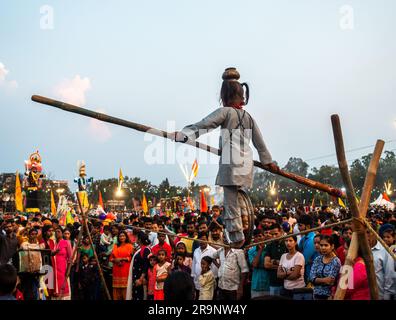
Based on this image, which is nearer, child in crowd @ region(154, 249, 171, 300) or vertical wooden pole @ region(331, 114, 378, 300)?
vertical wooden pole @ region(331, 114, 378, 300)

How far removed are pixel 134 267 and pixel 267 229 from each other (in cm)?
273

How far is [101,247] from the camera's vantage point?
38.9ft

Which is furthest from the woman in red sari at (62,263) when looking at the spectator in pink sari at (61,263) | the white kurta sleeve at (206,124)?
the white kurta sleeve at (206,124)

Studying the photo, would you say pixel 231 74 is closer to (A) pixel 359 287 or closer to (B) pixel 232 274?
(A) pixel 359 287

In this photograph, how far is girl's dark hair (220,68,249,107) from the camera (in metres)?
5.00

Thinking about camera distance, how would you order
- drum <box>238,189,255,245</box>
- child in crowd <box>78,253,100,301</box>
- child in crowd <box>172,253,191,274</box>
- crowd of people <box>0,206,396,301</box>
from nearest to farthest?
drum <box>238,189,255,245</box> < crowd of people <box>0,206,396,301</box> < child in crowd <box>172,253,191,274</box> < child in crowd <box>78,253,100,301</box>

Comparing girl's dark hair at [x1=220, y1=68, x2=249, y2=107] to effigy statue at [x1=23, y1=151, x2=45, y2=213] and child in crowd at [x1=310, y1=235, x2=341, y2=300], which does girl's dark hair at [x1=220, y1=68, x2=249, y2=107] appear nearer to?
child in crowd at [x1=310, y1=235, x2=341, y2=300]

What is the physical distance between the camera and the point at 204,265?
8453mm

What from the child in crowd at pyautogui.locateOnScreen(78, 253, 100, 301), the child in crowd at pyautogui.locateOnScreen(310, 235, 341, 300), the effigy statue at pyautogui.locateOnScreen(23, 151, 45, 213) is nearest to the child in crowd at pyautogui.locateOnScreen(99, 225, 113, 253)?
the child in crowd at pyautogui.locateOnScreen(78, 253, 100, 301)

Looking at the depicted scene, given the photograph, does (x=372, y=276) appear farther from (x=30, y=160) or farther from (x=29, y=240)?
(x=30, y=160)

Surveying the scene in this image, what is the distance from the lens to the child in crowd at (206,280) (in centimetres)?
838

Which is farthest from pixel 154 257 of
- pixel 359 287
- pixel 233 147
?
pixel 233 147

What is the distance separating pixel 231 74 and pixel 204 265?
14.2 ft

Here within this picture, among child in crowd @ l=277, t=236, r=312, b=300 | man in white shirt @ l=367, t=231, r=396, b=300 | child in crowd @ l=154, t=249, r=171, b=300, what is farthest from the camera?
child in crowd @ l=154, t=249, r=171, b=300
